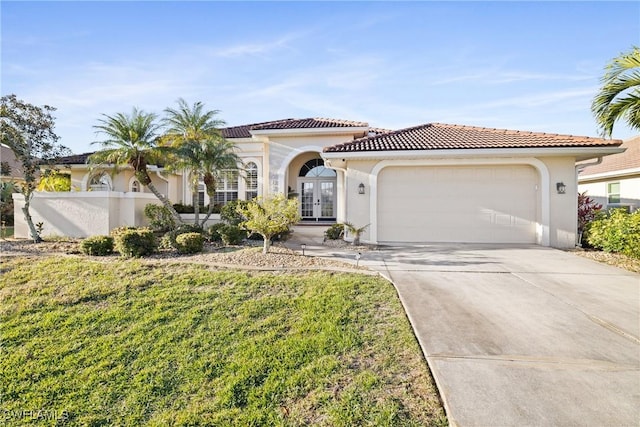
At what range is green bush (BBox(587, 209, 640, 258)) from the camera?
27.2ft

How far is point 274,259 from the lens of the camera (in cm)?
817

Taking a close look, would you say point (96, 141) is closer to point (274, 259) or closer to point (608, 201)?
point (274, 259)

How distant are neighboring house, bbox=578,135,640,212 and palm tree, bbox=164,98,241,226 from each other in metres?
19.4

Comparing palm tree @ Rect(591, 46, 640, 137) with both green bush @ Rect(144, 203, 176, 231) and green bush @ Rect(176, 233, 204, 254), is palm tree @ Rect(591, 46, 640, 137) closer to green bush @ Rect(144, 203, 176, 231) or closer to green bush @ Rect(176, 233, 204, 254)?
green bush @ Rect(176, 233, 204, 254)

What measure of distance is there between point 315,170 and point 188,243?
936cm

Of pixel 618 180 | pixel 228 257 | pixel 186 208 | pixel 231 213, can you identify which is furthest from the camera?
pixel 618 180

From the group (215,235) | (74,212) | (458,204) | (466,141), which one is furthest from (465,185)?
(74,212)

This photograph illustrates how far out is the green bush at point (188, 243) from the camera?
31.1 ft

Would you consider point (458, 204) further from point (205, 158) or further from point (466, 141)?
point (205, 158)

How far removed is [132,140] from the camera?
12.2 metres

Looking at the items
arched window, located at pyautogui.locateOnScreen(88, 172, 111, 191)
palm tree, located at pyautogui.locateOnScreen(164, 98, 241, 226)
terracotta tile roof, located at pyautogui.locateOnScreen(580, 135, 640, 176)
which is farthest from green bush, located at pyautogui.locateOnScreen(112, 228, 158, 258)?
terracotta tile roof, located at pyautogui.locateOnScreen(580, 135, 640, 176)

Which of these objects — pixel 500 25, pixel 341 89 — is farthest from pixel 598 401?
pixel 341 89

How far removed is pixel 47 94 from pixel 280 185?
34.2ft

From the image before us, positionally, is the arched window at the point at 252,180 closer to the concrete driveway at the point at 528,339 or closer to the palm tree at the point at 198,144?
the palm tree at the point at 198,144
